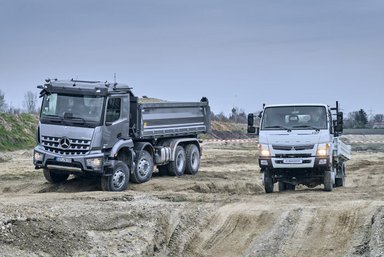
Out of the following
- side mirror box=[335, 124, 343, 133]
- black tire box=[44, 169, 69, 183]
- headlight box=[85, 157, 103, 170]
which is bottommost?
black tire box=[44, 169, 69, 183]

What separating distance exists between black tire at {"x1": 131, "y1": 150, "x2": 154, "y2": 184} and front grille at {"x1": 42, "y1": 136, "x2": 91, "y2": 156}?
2.42 metres

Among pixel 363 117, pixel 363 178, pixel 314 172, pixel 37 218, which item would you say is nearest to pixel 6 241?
pixel 37 218

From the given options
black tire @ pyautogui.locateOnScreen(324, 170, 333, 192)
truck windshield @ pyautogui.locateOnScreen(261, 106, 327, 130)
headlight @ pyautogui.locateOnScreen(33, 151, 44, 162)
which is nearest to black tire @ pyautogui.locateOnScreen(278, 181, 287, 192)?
black tire @ pyautogui.locateOnScreen(324, 170, 333, 192)

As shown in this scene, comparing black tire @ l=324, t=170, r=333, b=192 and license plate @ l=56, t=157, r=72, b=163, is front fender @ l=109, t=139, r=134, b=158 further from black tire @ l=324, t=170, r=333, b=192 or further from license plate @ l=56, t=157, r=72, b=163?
black tire @ l=324, t=170, r=333, b=192

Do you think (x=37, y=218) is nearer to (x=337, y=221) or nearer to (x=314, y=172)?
(x=337, y=221)

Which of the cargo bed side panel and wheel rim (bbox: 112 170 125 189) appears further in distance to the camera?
the cargo bed side panel

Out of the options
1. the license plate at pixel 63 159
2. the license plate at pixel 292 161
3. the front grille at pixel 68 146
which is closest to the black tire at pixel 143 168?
the front grille at pixel 68 146

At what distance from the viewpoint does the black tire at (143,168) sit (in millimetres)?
19766

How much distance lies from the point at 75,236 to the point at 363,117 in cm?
6942

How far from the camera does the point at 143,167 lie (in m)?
20.1

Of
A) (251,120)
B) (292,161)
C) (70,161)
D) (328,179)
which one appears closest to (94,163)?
(70,161)

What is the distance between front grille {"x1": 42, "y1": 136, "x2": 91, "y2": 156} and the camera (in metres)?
17.6

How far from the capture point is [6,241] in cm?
1003

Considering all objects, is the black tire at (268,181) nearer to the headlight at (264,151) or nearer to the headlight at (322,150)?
the headlight at (264,151)
